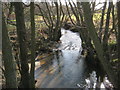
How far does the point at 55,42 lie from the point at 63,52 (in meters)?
3.50

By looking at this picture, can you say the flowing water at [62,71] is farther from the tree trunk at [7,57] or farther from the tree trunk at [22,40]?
the tree trunk at [7,57]

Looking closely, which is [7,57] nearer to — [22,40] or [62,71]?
[22,40]

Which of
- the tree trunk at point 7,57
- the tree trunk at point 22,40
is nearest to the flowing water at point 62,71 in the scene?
the tree trunk at point 22,40

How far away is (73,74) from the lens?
891cm

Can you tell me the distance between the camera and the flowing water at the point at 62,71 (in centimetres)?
781

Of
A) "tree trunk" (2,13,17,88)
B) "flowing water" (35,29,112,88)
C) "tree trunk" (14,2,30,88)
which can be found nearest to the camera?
"tree trunk" (2,13,17,88)

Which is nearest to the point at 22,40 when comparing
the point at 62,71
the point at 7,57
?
the point at 7,57

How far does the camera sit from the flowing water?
781 cm

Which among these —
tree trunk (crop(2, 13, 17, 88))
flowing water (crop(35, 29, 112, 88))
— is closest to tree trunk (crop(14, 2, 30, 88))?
flowing water (crop(35, 29, 112, 88))

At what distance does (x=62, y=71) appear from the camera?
30.6 ft

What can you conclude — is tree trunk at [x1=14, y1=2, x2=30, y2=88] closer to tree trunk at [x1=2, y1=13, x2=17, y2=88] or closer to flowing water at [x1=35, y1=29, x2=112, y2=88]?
flowing water at [x1=35, y1=29, x2=112, y2=88]

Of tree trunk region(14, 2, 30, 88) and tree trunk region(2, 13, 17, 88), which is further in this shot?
tree trunk region(14, 2, 30, 88)

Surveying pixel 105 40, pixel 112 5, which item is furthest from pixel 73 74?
pixel 112 5

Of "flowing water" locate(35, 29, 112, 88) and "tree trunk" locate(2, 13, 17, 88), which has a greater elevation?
"tree trunk" locate(2, 13, 17, 88)
